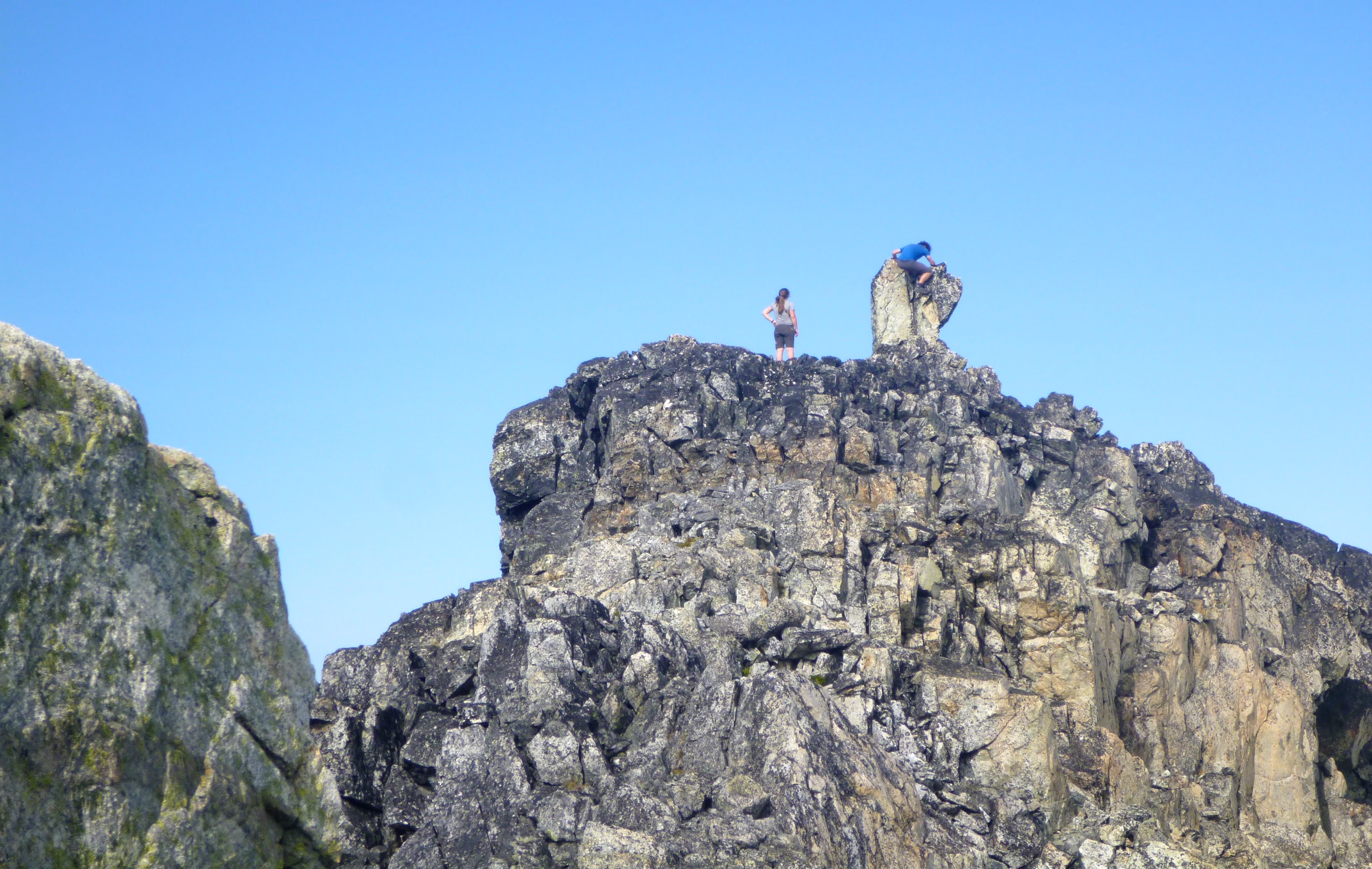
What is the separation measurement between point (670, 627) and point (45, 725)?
74.6 ft

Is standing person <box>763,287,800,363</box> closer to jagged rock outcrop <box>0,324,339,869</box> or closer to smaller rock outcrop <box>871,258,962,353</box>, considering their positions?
smaller rock outcrop <box>871,258,962,353</box>

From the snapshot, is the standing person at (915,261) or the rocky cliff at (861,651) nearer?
the rocky cliff at (861,651)

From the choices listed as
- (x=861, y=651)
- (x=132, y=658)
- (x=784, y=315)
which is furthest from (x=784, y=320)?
(x=132, y=658)

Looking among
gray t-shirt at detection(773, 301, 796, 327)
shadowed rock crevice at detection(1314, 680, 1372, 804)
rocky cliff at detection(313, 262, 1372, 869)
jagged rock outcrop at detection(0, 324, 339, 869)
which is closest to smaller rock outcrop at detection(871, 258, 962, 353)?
rocky cliff at detection(313, 262, 1372, 869)

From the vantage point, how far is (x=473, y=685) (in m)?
31.7

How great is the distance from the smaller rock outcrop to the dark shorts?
0.22 metres

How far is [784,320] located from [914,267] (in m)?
10.0

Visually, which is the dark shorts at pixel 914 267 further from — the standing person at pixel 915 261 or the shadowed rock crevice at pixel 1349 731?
the shadowed rock crevice at pixel 1349 731

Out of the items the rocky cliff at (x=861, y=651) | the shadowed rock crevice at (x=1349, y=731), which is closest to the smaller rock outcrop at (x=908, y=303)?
the rocky cliff at (x=861, y=651)

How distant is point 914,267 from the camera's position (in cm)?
6612

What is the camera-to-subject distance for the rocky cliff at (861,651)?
1089 inches

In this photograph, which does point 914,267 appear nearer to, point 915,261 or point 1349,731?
point 915,261

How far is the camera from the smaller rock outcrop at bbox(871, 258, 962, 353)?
65.5 m

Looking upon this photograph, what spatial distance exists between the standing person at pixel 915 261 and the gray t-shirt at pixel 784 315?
9169 millimetres
